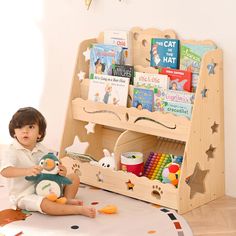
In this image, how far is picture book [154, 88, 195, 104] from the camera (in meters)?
2.20

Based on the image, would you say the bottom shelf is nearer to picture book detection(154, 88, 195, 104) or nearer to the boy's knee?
the boy's knee

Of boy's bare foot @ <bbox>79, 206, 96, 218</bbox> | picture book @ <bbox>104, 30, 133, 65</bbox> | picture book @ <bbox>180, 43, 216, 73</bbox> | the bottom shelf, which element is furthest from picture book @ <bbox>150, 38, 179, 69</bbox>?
boy's bare foot @ <bbox>79, 206, 96, 218</bbox>

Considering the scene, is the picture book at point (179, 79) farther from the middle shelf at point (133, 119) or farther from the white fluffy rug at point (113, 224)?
the white fluffy rug at point (113, 224)

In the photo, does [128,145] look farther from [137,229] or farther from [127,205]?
[137,229]

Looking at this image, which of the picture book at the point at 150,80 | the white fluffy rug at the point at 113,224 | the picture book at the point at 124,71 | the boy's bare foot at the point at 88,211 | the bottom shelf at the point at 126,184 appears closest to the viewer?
the white fluffy rug at the point at 113,224

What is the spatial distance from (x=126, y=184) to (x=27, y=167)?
1.35 feet

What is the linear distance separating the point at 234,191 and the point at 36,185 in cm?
83

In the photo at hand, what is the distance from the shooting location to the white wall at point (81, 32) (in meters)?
2.24

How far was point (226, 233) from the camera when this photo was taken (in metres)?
1.98

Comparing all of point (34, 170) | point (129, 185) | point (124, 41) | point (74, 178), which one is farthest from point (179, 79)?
point (34, 170)

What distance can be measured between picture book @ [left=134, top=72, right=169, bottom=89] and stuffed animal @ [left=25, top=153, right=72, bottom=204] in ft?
1.66

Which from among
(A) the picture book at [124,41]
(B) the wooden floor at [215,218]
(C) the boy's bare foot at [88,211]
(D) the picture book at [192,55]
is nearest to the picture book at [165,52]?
(D) the picture book at [192,55]

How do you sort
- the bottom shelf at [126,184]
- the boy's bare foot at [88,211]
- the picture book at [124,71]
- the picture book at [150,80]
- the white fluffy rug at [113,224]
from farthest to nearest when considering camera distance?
the picture book at [124,71]
the picture book at [150,80]
the bottom shelf at [126,184]
the boy's bare foot at [88,211]
the white fluffy rug at [113,224]

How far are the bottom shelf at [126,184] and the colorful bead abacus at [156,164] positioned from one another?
0.09 meters
